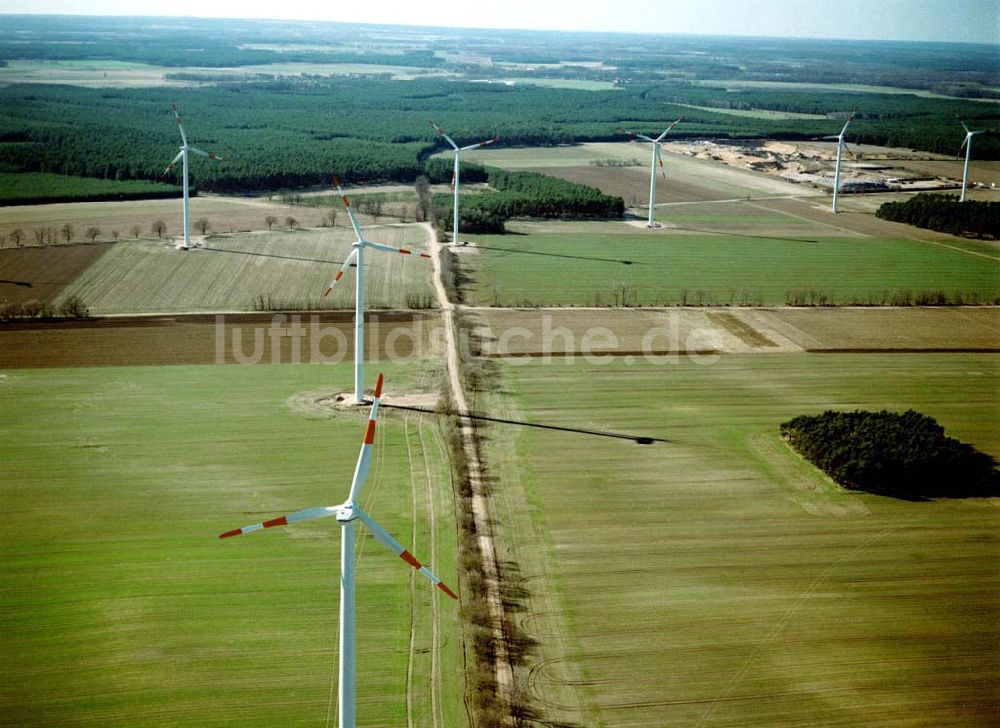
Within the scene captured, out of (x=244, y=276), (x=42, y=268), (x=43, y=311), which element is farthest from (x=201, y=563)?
(x=42, y=268)

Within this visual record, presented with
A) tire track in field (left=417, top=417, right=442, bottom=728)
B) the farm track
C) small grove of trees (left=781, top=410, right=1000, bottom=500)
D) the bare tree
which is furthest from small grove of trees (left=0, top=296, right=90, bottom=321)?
small grove of trees (left=781, top=410, right=1000, bottom=500)

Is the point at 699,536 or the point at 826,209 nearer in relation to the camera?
the point at 699,536

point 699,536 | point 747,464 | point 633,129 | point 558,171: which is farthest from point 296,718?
point 633,129

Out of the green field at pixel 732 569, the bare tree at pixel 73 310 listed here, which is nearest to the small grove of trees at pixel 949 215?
the green field at pixel 732 569

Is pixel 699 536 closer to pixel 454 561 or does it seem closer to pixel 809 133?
pixel 454 561

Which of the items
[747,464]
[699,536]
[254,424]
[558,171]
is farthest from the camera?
[558,171]

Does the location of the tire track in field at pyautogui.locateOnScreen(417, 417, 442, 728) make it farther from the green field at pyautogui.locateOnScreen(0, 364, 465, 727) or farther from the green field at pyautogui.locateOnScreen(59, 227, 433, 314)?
the green field at pyautogui.locateOnScreen(59, 227, 433, 314)

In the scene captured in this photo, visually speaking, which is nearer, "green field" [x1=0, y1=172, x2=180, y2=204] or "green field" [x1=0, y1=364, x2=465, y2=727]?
"green field" [x1=0, y1=364, x2=465, y2=727]
